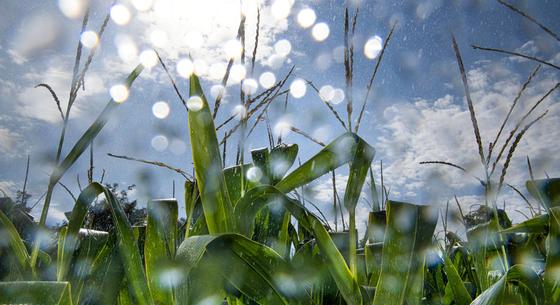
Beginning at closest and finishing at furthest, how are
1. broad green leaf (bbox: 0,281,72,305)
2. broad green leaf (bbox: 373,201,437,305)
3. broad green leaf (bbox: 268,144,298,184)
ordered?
1. broad green leaf (bbox: 0,281,72,305)
2. broad green leaf (bbox: 373,201,437,305)
3. broad green leaf (bbox: 268,144,298,184)

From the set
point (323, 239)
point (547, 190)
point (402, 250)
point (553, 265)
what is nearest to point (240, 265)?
point (323, 239)

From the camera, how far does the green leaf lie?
919 millimetres

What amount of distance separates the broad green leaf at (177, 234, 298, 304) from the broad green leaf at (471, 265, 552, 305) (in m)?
0.39

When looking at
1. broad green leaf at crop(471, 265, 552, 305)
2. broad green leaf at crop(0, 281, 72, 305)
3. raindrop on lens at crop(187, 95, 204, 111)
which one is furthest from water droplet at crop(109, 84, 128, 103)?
broad green leaf at crop(471, 265, 552, 305)

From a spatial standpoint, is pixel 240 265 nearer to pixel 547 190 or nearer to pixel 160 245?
pixel 160 245

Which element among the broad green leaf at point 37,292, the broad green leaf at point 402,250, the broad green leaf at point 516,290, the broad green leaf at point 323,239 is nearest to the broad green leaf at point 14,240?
the broad green leaf at point 37,292

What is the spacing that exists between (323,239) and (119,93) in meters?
0.55

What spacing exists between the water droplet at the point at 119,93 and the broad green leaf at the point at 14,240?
348mm

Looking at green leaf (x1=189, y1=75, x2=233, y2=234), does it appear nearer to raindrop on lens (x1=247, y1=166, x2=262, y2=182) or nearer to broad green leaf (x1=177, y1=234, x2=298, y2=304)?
broad green leaf (x1=177, y1=234, x2=298, y2=304)


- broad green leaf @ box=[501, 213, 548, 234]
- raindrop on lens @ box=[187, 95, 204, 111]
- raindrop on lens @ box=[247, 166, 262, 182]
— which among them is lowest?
broad green leaf @ box=[501, 213, 548, 234]

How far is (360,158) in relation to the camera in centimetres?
95

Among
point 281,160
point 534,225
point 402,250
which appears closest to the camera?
point 402,250

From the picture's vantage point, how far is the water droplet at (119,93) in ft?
3.13

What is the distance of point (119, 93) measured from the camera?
0.96m
